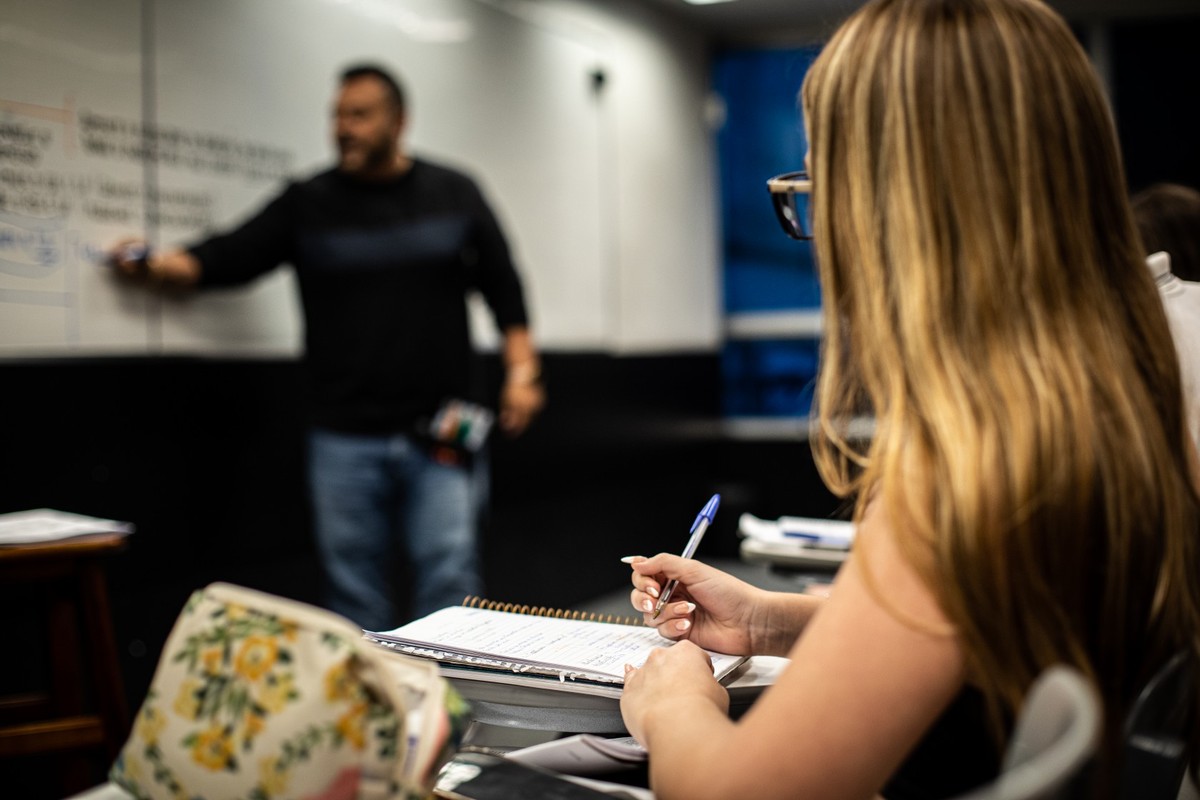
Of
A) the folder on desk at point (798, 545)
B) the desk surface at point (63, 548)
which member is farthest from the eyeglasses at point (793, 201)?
the desk surface at point (63, 548)

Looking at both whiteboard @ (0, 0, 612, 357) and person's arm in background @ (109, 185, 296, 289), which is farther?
person's arm in background @ (109, 185, 296, 289)

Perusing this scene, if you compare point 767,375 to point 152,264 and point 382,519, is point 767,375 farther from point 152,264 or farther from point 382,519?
point 152,264

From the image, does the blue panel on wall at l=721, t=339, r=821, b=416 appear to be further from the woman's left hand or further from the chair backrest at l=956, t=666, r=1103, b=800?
the chair backrest at l=956, t=666, r=1103, b=800

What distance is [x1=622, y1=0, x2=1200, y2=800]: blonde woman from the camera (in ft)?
2.26

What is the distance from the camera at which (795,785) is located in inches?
27.4

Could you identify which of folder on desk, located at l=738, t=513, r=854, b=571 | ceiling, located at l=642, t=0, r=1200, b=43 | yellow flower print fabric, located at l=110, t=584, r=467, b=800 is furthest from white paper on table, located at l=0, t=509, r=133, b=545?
ceiling, located at l=642, t=0, r=1200, b=43

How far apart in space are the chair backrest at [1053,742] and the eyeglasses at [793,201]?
1.88 ft

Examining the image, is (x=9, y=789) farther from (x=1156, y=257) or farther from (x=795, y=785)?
(x=1156, y=257)

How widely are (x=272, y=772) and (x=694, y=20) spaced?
5.61 m

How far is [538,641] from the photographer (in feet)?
3.37

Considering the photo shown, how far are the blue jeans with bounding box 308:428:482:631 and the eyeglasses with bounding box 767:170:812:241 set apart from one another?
2.27 meters

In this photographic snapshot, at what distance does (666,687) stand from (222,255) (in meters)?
2.47

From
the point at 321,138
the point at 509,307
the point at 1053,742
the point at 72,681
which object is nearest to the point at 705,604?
the point at 1053,742

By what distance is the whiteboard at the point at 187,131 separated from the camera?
8.39ft
